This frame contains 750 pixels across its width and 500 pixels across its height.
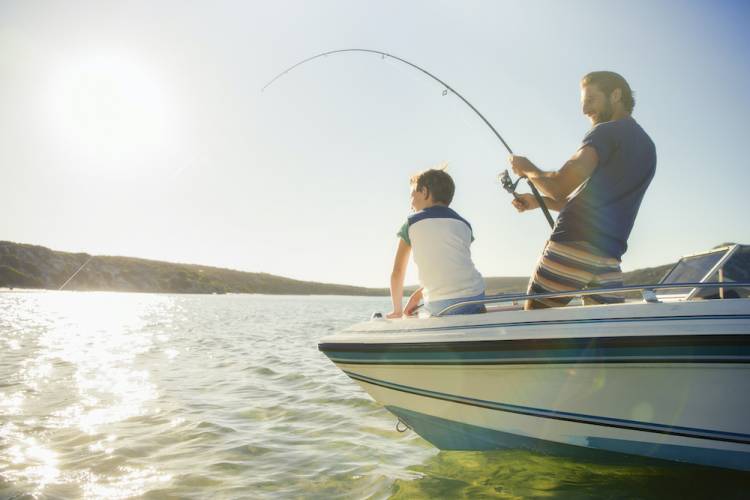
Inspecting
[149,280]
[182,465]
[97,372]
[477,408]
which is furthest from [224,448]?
[149,280]

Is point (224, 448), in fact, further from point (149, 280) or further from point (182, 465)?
point (149, 280)

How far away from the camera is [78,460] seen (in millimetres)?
3764

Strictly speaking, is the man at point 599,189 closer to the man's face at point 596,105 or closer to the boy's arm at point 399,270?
the man's face at point 596,105

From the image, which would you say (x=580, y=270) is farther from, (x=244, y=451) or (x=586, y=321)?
(x=244, y=451)

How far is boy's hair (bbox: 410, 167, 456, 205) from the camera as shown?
3541 millimetres

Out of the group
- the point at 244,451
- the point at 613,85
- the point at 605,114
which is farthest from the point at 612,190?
the point at 244,451

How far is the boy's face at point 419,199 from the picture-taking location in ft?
11.7

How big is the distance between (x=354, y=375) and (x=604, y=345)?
6.29 feet

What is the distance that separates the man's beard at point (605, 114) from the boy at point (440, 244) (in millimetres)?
1038

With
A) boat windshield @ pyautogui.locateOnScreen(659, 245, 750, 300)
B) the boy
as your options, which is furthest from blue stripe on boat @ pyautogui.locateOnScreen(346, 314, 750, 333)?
boat windshield @ pyautogui.locateOnScreen(659, 245, 750, 300)

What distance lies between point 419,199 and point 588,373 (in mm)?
1602

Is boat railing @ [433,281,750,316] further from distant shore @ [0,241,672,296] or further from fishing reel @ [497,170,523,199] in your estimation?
distant shore @ [0,241,672,296]

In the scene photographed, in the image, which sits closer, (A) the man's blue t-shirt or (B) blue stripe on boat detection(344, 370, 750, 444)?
(B) blue stripe on boat detection(344, 370, 750, 444)

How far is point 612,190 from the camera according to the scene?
310 cm
